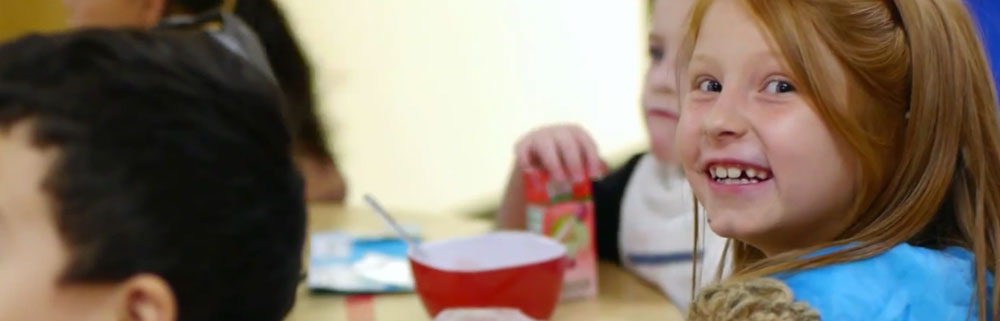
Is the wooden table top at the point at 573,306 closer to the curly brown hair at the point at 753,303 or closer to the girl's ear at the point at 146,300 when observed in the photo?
the curly brown hair at the point at 753,303

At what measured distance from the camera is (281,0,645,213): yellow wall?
211 centimetres

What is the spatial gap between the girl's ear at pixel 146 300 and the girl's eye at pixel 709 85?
0.37 m

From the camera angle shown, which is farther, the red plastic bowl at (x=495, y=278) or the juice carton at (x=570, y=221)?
the juice carton at (x=570, y=221)

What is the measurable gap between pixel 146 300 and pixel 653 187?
2.64ft

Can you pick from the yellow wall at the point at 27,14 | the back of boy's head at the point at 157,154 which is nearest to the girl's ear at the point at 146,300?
the back of boy's head at the point at 157,154

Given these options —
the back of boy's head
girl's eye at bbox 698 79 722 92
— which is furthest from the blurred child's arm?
the back of boy's head

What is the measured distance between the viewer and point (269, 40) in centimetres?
173

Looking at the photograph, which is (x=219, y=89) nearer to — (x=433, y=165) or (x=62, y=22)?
(x=433, y=165)

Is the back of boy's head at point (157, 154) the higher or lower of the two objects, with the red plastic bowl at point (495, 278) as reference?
higher

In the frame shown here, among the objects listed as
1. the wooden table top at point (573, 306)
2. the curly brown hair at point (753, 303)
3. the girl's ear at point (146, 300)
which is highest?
the girl's ear at point (146, 300)

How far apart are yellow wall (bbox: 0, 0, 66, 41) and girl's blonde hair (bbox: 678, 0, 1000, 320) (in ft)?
6.73

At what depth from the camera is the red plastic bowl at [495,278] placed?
36.0 inches

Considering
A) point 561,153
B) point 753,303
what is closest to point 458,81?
point 561,153

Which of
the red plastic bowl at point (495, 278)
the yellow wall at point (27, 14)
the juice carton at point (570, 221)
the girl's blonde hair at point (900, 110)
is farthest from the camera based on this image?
the yellow wall at point (27, 14)
